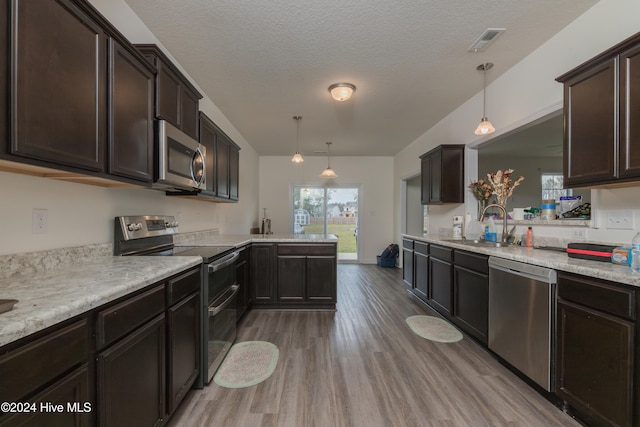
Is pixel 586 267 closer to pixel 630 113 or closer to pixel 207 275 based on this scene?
pixel 630 113

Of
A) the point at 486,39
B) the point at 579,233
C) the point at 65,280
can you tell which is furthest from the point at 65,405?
the point at 486,39

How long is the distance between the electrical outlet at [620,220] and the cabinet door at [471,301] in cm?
90

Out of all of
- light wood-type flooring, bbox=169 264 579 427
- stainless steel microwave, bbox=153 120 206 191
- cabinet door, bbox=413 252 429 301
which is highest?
stainless steel microwave, bbox=153 120 206 191

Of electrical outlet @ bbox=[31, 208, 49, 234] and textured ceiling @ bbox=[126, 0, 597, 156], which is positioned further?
textured ceiling @ bbox=[126, 0, 597, 156]

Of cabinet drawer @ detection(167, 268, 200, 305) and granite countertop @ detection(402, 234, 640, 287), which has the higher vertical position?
granite countertop @ detection(402, 234, 640, 287)

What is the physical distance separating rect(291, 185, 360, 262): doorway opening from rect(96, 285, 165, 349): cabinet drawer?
5.69 metres

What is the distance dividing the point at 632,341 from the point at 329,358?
185cm

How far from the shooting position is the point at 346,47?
245 centimetres

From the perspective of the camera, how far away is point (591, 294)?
152 centimetres

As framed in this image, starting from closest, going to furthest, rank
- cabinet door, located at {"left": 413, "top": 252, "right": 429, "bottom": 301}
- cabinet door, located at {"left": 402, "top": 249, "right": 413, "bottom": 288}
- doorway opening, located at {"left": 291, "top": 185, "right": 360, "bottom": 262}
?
1. cabinet door, located at {"left": 413, "top": 252, "right": 429, "bottom": 301}
2. cabinet door, located at {"left": 402, "top": 249, "right": 413, "bottom": 288}
3. doorway opening, located at {"left": 291, "top": 185, "right": 360, "bottom": 262}

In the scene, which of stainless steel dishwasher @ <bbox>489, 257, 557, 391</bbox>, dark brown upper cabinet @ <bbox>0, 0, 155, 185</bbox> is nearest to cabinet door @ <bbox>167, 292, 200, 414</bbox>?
dark brown upper cabinet @ <bbox>0, 0, 155, 185</bbox>

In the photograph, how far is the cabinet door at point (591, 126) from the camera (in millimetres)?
1653

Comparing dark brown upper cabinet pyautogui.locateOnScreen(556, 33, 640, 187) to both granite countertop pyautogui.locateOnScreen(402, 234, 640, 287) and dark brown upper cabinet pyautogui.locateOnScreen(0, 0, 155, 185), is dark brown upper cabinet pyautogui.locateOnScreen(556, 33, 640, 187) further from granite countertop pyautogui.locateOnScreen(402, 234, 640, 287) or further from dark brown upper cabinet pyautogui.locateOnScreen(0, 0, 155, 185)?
dark brown upper cabinet pyautogui.locateOnScreen(0, 0, 155, 185)

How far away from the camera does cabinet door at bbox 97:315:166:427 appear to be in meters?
1.02
